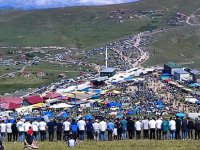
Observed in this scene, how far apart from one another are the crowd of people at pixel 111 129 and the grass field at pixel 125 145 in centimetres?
176

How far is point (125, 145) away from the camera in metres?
24.8

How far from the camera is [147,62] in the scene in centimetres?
13975

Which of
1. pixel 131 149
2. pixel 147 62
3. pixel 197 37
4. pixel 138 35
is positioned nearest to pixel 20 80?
pixel 147 62

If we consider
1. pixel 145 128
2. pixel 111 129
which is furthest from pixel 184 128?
pixel 111 129

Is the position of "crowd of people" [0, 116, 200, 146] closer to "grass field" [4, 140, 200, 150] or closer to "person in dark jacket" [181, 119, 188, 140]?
"person in dark jacket" [181, 119, 188, 140]

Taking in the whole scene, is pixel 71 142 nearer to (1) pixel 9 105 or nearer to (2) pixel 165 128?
(2) pixel 165 128

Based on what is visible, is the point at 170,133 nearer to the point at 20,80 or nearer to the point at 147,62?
the point at 20,80

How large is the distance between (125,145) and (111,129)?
3.06m

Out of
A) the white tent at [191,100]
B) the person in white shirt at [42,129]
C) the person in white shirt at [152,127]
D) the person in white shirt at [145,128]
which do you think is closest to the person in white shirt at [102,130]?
the person in white shirt at [145,128]

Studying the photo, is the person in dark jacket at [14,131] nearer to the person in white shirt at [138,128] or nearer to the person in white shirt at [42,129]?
the person in white shirt at [42,129]

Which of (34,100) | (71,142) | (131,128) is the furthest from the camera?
(34,100)

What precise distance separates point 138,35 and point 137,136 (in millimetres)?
165837

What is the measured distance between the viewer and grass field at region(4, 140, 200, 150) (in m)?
23.9

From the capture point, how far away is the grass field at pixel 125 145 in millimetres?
23859
